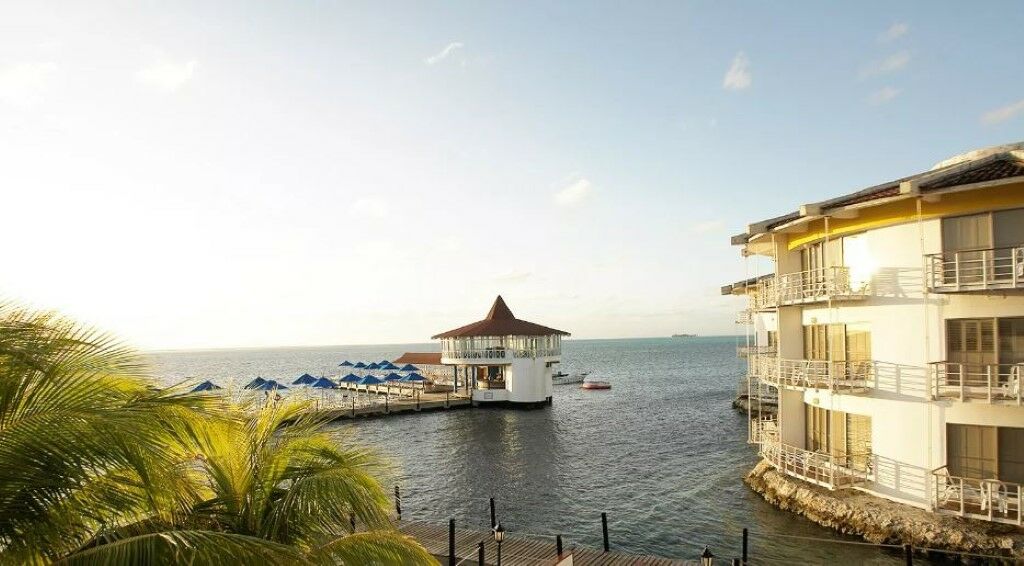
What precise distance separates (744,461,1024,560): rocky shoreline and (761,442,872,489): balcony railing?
1.13 feet

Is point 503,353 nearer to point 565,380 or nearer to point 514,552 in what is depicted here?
point 565,380

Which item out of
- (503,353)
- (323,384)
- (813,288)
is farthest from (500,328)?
(813,288)

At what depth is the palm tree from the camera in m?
4.50

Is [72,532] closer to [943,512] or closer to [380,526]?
[380,526]

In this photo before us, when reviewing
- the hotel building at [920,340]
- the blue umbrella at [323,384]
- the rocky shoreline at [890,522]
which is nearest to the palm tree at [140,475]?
the rocky shoreline at [890,522]

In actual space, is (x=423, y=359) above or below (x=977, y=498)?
below

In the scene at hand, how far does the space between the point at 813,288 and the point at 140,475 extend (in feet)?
72.5

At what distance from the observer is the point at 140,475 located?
186 inches

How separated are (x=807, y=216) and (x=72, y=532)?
2125 centimetres

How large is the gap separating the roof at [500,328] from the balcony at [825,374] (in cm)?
3497

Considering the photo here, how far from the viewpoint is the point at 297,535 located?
7.07 metres

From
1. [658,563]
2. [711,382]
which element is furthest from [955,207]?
[711,382]

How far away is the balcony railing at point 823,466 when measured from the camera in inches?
798

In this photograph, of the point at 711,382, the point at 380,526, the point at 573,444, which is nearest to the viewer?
the point at 380,526
